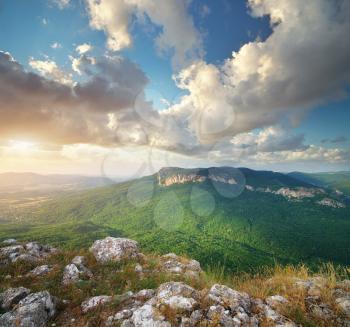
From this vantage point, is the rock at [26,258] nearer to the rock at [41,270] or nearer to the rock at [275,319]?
the rock at [41,270]

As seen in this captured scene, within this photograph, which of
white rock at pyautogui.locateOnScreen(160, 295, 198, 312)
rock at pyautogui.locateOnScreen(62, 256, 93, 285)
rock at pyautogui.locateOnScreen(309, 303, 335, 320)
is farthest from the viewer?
rock at pyautogui.locateOnScreen(62, 256, 93, 285)

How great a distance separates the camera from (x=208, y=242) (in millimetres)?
179875

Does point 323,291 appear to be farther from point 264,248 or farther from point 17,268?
point 264,248

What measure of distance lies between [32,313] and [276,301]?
314 inches

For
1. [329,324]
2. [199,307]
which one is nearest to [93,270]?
[199,307]

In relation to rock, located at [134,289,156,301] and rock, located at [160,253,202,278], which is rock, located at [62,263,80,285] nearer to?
rock, located at [134,289,156,301]

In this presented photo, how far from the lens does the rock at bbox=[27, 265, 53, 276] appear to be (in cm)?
1102

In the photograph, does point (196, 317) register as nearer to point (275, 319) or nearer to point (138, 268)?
point (275, 319)

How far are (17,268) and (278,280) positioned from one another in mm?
12742

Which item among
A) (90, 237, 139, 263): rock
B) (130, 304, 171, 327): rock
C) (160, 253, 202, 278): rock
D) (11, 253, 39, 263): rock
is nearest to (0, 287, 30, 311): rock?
(130, 304, 171, 327): rock

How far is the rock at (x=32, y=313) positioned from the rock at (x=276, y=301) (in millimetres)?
7313

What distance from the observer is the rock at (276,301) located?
7411 millimetres

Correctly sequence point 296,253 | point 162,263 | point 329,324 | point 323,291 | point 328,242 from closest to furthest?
point 329,324
point 323,291
point 162,263
point 296,253
point 328,242

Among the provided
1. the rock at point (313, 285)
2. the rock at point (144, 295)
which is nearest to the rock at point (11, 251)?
the rock at point (144, 295)
